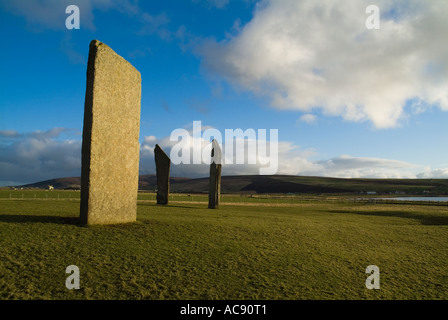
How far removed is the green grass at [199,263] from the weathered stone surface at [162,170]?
14.5m

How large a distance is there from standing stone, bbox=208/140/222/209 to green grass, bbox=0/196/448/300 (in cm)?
1374

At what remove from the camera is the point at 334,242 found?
1268 centimetres

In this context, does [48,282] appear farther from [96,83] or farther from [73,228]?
[96,83]

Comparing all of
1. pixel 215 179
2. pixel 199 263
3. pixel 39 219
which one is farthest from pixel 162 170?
pixel 199 263

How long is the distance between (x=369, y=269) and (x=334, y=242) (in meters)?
3.40

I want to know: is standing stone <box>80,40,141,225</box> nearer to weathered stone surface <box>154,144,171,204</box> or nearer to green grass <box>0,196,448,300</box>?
green grass <box>0,196,448,300</box>

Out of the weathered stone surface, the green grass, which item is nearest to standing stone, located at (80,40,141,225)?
the green grass

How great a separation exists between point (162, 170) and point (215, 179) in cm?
511

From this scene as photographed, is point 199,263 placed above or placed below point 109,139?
below

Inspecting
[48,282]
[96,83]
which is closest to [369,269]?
[48,282]

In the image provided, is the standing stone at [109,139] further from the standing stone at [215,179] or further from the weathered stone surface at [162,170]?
the standing stone at [215,179]

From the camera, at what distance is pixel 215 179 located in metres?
27.6

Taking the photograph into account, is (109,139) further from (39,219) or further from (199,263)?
(199,263)

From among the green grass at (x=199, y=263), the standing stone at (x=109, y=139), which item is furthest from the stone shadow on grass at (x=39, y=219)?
the standing stone at (x=109, y=139)
